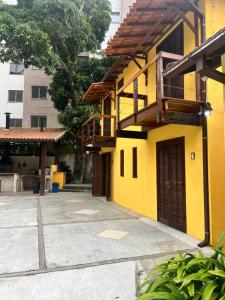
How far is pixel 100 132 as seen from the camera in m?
15.8

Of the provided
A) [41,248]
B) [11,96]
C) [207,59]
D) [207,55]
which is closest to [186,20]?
[207,59]

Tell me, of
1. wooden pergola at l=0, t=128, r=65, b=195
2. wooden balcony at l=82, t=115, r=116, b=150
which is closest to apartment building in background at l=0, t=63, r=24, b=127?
wooden pergola at l=0, t=128, r=65, b=195

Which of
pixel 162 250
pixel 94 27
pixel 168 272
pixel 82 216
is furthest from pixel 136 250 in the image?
pixel 94 27

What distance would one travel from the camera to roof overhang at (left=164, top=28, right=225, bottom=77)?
3272 mm

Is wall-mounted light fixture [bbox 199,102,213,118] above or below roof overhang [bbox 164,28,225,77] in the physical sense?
below

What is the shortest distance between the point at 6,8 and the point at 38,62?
4.72 metres

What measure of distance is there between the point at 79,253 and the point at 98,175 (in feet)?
31.6

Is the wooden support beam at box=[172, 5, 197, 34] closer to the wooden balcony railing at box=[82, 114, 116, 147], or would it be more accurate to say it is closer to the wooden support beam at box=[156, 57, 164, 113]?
the wooden support beam at box=[156, 57, 164, 113]

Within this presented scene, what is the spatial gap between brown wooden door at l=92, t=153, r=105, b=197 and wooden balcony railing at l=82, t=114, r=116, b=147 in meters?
1.52

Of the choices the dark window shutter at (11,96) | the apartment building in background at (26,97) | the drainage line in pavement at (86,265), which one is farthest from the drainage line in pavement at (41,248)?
the dark window shutter at (11,96)

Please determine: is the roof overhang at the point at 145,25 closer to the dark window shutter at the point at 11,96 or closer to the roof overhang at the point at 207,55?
the roof overhang at the point at 207,55

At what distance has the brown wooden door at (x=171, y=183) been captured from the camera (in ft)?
23.6

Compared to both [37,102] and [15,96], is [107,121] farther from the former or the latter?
[15,96]

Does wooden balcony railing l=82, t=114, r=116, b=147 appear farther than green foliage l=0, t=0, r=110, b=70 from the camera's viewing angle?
No
